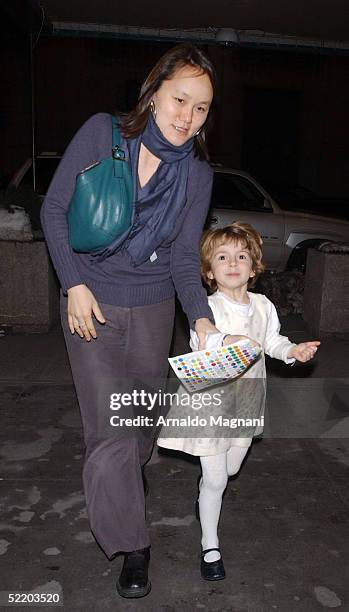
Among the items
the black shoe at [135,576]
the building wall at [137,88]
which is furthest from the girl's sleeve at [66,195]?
the building wall at [137,88]

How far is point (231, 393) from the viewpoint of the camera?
291 cm

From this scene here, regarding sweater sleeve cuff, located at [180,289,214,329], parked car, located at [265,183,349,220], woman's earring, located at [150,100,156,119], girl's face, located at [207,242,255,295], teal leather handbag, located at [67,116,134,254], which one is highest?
woman's earring, located at [150,100,156,119]

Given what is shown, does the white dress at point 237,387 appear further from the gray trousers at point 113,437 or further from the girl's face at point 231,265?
the gray trousers at point 113,437

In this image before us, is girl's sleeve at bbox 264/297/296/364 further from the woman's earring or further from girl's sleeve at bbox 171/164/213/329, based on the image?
the woman's earring

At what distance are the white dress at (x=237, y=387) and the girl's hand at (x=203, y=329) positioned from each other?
0.10 metres

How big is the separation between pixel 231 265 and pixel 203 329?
0.39m

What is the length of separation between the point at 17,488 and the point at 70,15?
8.43 meters

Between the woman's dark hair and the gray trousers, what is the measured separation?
713 millimetres

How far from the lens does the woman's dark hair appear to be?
2451 mm

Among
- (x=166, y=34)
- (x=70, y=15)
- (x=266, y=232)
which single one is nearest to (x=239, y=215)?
(x=266, y=232)

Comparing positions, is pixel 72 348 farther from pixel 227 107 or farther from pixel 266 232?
pixel 227 107

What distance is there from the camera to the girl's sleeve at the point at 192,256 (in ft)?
8.95

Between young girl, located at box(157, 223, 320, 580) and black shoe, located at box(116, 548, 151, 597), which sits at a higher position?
young girl, located at box(157, 223, 320, 580)

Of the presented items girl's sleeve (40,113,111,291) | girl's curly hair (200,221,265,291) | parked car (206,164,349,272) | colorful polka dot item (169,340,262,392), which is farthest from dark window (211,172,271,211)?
colorful polka dot item (169,340,262,392)
